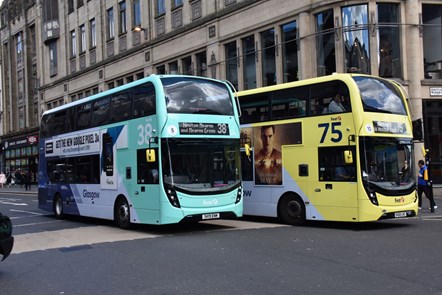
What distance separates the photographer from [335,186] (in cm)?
1245

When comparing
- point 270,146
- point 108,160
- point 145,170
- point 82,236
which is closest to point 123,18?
point 108,160

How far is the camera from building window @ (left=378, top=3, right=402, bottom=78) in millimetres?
22000

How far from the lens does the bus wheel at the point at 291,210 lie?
13.4 metres

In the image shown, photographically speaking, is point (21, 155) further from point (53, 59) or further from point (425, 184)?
point (425, 184)

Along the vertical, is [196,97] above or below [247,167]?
above

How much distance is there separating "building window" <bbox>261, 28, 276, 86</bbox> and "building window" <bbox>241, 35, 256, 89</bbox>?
0.75 meters

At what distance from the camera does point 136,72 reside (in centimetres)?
3456

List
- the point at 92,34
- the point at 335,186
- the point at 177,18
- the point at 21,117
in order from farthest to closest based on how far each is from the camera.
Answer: the point at 21,117 < the point at 92,34 < the point at 177,18 < the point at 335,186

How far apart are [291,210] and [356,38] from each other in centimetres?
1103

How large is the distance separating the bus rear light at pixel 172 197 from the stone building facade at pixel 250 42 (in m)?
6.70

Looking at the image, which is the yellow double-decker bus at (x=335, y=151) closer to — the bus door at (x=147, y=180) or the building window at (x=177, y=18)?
the bus door at (x=147, y=180)

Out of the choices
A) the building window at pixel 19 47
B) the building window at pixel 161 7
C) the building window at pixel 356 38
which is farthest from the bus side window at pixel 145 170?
the building window at pixel 19 47

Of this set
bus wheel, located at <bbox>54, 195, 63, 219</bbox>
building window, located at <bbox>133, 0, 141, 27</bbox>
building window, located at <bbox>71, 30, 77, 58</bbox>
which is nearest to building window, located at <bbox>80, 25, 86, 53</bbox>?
building window, located at <bbox>71, 30, 77, 58</bbox>

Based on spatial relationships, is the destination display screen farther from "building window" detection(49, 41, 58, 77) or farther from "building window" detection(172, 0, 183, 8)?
"building window" detection(49, 41, 58, 77)
